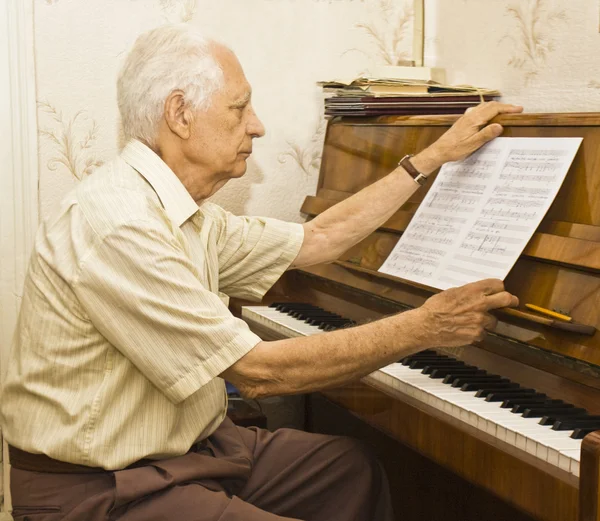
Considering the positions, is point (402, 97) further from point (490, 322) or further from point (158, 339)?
point (158, 339)

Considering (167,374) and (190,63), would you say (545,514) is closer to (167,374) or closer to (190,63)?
(167,374)

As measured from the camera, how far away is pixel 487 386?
1454 mm

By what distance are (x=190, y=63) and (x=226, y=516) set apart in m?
0.79

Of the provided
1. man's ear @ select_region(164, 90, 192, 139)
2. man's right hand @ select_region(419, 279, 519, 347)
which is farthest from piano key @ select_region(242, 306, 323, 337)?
man's ear @ select_region(164, 90, 192, 139)

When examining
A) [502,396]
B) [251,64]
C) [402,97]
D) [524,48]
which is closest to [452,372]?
[502,396]

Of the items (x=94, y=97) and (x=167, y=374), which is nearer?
(x=167, y=374)

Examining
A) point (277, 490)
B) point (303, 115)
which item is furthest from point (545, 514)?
point (303, 115)

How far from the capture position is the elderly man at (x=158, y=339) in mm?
1349

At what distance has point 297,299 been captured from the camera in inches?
91.1

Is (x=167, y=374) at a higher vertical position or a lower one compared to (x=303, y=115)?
lower

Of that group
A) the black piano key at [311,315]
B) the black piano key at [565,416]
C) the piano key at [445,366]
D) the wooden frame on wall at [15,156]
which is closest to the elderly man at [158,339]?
the piano key at [445,366]

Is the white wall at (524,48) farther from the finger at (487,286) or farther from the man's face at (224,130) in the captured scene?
the man's face at (224,130)

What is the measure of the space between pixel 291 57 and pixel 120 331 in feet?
4.72

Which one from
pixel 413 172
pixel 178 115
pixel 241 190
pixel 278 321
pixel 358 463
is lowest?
pixel 358 463
